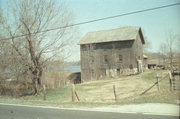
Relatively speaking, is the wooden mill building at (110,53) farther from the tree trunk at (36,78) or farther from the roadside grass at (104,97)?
the tree trunk at (36,78)

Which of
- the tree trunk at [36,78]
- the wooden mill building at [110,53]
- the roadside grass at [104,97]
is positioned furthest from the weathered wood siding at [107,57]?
the tree trunk at [36,78]

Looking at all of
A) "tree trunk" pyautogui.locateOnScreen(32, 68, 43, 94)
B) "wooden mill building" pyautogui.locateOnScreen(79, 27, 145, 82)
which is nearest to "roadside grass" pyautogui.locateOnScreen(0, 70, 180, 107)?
"tree trunk" pyautogui.locateOnScreen(32, 68, 43, 94)

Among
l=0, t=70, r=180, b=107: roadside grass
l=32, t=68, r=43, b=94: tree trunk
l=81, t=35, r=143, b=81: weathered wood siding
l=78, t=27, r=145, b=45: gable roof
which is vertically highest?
l=78, t=27, r=145, b=45: gable roof

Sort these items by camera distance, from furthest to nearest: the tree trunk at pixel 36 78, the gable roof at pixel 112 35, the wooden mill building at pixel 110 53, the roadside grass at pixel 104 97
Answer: the gable roof at pixel 112 35, the wooden mill building at pixel 110 53, the tree trunk at pixel 36 78, the roadside grass at pixel 104 97

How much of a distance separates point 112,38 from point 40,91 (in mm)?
21476

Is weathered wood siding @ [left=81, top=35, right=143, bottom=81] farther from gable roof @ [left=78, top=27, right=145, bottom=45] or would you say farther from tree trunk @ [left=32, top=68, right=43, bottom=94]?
tree trunk @ [left=32, top=68, right=43, bottom=94]

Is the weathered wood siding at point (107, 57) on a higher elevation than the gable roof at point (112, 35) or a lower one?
lower

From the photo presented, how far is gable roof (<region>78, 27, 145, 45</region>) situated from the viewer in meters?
38.7

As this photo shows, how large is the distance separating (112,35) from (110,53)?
3519 millimetres

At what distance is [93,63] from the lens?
41.4m

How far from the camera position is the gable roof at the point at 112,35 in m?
38.7

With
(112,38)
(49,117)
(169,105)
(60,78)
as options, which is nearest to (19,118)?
(49,117)

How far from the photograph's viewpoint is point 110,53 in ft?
131

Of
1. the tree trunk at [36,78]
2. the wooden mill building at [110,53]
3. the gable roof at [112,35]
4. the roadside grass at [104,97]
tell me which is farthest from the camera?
the gable roof at [112,35]
